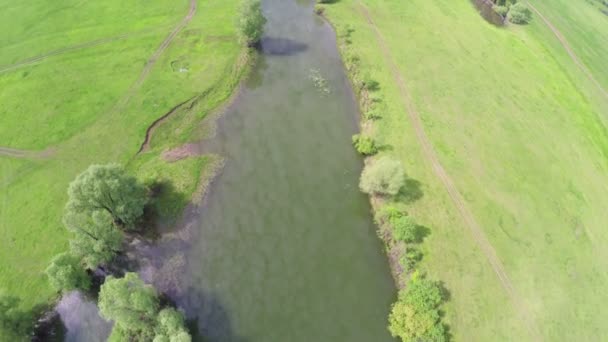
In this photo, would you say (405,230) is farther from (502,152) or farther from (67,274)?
(67,274)

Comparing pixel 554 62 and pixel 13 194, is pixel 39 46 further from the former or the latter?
pixel 554 62

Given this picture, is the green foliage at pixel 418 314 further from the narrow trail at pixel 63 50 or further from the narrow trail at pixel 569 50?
the narrow trail at pixel 63 50

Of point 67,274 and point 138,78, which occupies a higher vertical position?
point 67,274

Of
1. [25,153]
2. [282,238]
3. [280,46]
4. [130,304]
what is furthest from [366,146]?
[25,153]

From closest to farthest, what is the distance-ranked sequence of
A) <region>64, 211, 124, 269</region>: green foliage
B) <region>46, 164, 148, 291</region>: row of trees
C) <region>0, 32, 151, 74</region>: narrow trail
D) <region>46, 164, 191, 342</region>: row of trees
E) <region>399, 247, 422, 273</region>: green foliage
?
<region>46, 164, 191, 342</region>: row of trees
<region>46, 164, 148, 291</region>: row of trees
<region>64, 211, 124, 269</region>: green foliage
<region>399, 247, 422, 273</region>: green foliage
<region>0, 32, 151, 74</region>: narrow trail

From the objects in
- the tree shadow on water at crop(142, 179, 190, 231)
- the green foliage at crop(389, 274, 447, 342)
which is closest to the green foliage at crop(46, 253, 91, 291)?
the tree shadow on water at crop(142, 179, 190, 231)

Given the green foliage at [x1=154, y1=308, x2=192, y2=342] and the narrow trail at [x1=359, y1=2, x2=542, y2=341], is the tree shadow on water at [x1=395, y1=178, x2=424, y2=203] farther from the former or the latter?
the green foliage at [x1=154, y1=308, x2=192, y2=342]

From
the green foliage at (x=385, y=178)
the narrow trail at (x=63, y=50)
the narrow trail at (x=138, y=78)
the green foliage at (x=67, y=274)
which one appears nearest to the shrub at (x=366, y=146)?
the green foliage at (x=385, y=178)
